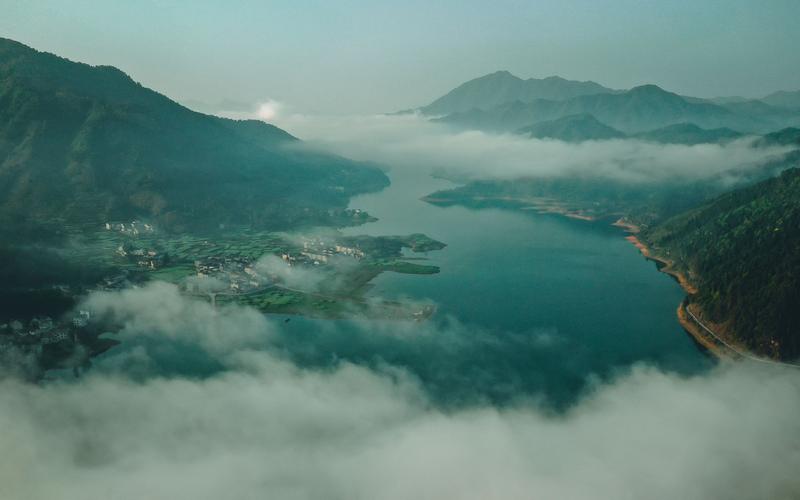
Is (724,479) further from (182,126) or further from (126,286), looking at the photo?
(182,126)

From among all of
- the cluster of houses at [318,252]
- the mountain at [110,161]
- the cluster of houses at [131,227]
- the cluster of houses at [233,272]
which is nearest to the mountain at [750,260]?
the cluster of houses at [318,252]

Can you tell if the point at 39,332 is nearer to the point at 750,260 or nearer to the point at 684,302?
the point at 684,302

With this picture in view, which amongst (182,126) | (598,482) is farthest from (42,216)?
(598,482)

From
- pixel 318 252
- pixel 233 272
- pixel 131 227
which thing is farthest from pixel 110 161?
pixel 233 272

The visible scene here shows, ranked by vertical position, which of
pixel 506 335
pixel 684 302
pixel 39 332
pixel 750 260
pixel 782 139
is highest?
pixel 782 139

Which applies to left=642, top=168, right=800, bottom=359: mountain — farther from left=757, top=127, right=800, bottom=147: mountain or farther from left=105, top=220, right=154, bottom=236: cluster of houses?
left=105, top=220, right=154, bottom=236: cluster of houses
